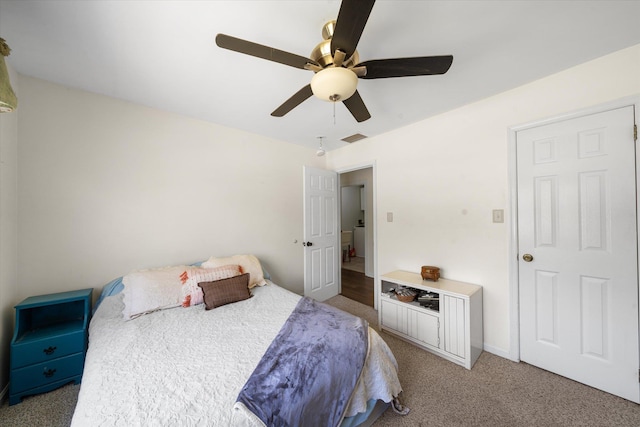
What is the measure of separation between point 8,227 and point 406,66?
3.00 meters

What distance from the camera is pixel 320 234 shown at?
11.5 ft

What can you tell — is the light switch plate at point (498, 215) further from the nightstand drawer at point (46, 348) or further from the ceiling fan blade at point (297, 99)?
the nightstand drawer at point (46, 348)

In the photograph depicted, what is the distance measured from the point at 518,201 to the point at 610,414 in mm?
1562

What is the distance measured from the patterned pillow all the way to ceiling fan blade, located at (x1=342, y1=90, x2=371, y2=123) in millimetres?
1888

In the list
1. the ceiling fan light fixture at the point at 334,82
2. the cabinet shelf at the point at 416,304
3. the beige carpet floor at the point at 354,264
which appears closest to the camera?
the ceiling fan light fixture at the point at 334,82

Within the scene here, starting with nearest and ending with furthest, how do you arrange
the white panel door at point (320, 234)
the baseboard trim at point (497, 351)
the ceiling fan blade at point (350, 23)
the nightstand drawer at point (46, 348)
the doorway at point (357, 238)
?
1. the ceiling fan blade at point (350, 23)
2. the nightstand drawer at point (46, 348)
3. the baseboard trim at point (497, 351)
4. the white panel door at point (320, 234)
5. the doorway at point (357, 238)

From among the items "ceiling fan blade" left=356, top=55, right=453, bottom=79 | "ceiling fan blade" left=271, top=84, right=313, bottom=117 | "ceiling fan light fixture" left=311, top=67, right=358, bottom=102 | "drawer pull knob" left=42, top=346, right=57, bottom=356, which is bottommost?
"drawer pull knob" left=42, top=346, right=57, bottom=356

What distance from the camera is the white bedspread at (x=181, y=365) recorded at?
0.88m

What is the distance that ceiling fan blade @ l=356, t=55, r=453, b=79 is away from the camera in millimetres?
1151

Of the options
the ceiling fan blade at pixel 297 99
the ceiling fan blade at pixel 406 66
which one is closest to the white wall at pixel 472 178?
the ceiling fan blade at pixel 406 66

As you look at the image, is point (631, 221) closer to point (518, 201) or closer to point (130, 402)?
point (518, 201)

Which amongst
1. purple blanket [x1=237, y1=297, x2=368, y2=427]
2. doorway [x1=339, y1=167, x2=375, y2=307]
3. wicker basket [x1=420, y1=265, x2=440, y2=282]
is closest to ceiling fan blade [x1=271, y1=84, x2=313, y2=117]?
purple blanket [x1=237, y1=297, x2=368, y2=427]

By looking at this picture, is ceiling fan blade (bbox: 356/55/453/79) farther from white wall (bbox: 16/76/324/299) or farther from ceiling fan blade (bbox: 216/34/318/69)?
white wall (bbox: 16/76/324/299)

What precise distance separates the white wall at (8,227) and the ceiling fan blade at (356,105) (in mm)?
2471
